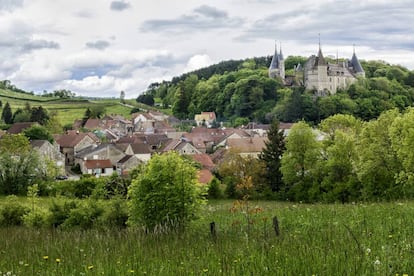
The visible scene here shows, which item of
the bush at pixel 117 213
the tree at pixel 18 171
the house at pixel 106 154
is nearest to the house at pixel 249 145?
the house at pixel 106 154

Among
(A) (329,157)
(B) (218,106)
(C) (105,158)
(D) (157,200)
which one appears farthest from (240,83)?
(D) (157,200)

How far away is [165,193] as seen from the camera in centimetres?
1424

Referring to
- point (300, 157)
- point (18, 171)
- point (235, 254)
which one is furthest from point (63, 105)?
point (235, 254)

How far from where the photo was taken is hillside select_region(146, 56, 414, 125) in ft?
452

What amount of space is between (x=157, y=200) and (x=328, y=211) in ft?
15.3

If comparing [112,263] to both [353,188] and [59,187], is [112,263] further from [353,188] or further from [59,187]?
[59,187]

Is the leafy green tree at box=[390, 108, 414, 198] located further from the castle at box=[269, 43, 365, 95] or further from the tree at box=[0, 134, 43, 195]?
the castle at box=[269, 43, 365, 95]

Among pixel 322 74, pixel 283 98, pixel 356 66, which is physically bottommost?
pixel 283 98

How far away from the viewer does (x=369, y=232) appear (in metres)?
8.56

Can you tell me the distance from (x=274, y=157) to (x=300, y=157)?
21.8ft

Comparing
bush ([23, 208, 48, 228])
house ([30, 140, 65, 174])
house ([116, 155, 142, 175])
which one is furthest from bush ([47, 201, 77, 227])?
house ([30, 140, 65, 174])

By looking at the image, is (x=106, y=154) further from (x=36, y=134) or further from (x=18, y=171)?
(x=18, y=171)

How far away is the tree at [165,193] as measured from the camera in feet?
46.5

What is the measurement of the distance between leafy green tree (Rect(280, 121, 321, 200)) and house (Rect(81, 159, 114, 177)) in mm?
32564
